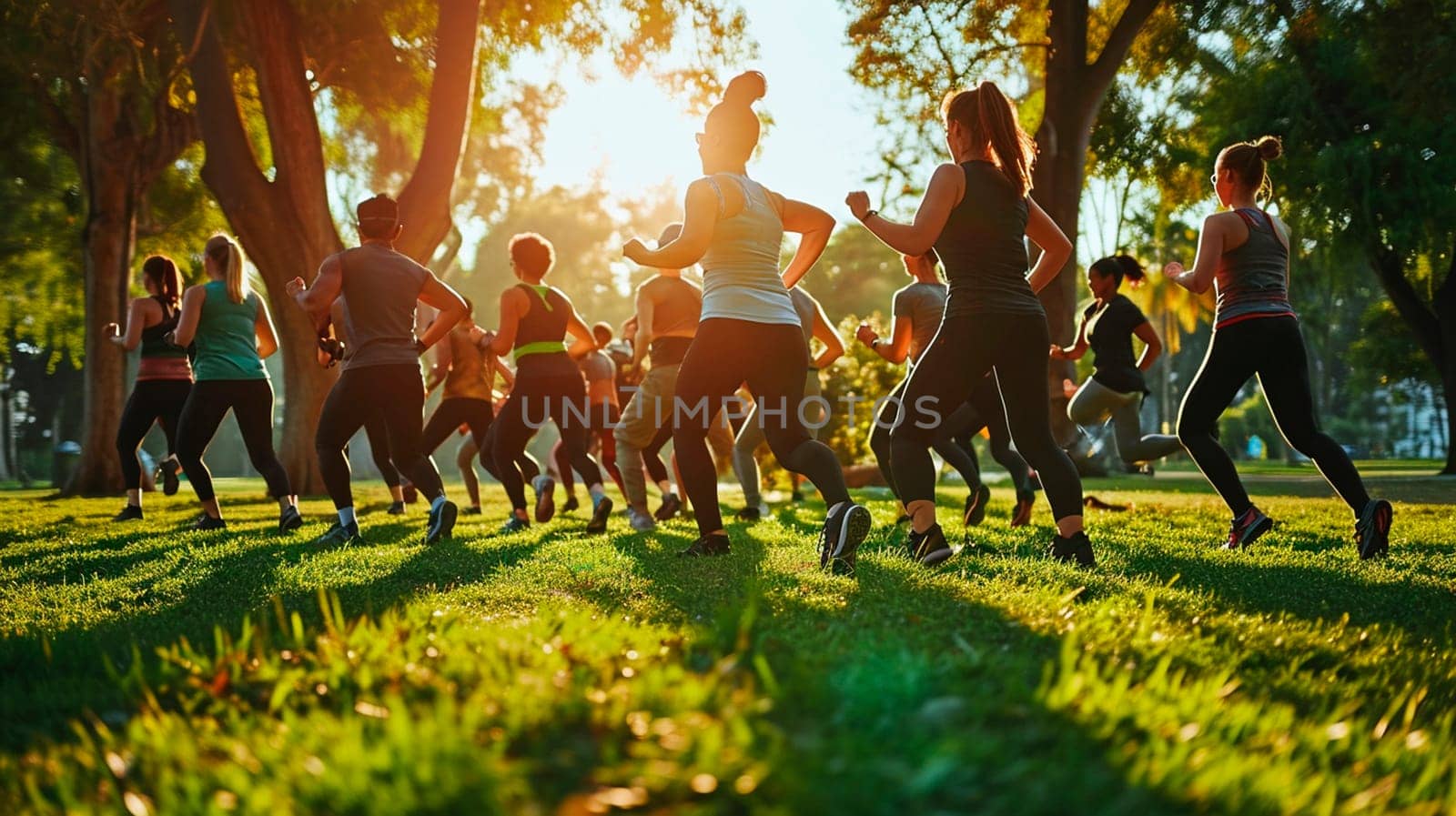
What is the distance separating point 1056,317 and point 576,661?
46.1ft

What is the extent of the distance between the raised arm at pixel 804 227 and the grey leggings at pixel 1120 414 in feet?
11.7

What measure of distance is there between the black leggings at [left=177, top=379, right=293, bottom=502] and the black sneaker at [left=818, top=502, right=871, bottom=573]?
16.1 ft

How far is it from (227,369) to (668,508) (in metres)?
3.79

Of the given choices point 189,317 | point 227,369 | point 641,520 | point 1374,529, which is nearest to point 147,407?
point 227,369

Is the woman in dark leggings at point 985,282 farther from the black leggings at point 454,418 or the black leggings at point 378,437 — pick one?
the black leggings at point 454,418

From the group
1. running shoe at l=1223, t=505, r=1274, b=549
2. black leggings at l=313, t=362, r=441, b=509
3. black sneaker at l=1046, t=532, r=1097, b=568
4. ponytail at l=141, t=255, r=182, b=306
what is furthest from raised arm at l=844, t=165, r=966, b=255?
ponytail at l=141, t=255, r=182, b=306

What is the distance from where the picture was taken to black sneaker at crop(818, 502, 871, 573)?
4629 millimetres

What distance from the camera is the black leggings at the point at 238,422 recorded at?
781 centimetres

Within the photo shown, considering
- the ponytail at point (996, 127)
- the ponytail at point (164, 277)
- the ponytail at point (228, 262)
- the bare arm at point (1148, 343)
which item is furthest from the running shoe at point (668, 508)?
the ponytail at point (996, 127)

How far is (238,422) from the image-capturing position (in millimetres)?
7820

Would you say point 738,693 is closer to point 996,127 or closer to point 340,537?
point 996,127

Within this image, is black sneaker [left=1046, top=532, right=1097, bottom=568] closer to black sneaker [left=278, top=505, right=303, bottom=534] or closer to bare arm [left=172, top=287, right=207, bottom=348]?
black sneaker [left=278, top=505, right=303, bottom=534]

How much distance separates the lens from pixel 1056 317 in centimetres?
1543

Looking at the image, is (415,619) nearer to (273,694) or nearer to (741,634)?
(273,694)
